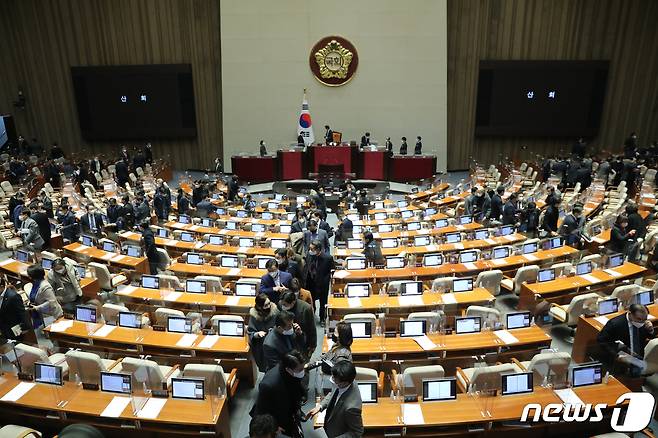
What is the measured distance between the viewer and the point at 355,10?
2219 cm

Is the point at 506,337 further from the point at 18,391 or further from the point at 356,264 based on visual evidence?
the point at 18,391

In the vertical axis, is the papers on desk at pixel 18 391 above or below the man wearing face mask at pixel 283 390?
below

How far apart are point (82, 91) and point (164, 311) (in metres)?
20.4

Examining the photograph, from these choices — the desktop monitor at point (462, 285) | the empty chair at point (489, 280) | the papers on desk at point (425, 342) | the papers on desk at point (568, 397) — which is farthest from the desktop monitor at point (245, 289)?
the papers on desk at point (568, 397)

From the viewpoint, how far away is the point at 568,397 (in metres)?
5.15

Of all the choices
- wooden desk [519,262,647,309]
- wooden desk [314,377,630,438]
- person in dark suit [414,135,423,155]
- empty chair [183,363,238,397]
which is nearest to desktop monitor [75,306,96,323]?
empty chair [183,363,238,397]

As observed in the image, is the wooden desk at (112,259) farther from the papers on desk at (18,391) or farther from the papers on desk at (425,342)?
the papers on desk at (425,342)

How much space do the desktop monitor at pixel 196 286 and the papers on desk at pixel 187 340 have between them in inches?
61.4

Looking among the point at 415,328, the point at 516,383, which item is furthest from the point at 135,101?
the point at 516,383

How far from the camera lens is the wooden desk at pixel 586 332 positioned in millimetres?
6749

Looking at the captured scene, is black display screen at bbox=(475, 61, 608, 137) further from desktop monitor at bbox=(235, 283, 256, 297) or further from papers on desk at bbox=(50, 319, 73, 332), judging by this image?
papers on desk at bbox=(50, 319, 73, 332)

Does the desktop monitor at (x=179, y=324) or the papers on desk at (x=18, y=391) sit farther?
the desktop monitor at (x=179, y=324)

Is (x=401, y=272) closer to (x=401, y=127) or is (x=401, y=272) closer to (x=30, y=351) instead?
(x=30, y=351)

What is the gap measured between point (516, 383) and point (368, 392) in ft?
Answer: 5.45
